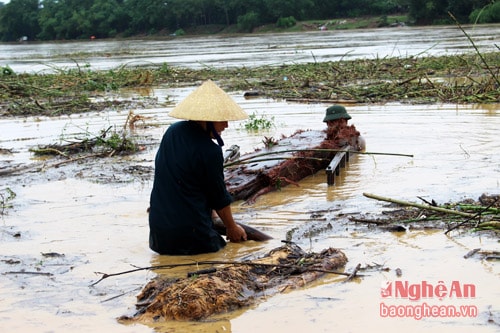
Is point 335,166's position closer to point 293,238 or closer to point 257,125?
point 293,238

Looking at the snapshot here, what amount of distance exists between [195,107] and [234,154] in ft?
9.37

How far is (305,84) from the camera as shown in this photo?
15008 mm

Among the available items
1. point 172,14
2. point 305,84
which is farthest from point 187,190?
point 172,14

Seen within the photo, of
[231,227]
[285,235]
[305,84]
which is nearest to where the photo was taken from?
[231,227]

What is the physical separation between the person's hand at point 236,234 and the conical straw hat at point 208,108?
31.3 inches

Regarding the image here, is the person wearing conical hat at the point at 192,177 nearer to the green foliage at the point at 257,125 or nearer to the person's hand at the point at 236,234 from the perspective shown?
the person's hand at the point at 236,234

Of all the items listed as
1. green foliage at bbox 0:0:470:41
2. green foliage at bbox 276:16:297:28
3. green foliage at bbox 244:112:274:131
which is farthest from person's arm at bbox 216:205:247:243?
green foliage at bbox 276:16:297:28

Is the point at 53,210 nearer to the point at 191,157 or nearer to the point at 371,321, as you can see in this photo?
the point at 191,157

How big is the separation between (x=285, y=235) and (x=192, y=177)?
40.1 inches

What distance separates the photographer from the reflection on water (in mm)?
3975

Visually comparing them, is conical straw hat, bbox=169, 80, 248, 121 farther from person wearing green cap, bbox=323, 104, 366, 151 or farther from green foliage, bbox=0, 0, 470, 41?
green foliage, bbox=0, 0, 470, 41

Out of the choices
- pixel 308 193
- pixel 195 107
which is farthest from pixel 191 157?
pixel 308 193

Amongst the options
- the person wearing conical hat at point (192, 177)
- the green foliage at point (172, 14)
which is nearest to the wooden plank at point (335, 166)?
the person wearing conical hat at point (192, 177)

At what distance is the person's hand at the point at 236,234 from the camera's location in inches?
201
